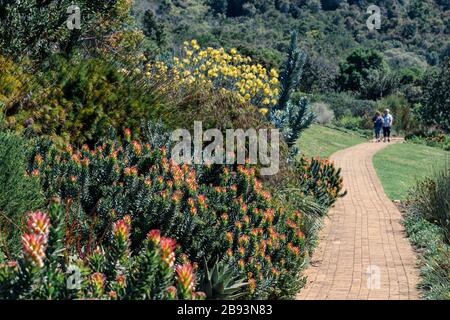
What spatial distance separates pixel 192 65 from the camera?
1503cm

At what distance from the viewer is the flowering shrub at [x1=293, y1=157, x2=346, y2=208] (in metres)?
11.3

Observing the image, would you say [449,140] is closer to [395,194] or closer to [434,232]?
[395,194]

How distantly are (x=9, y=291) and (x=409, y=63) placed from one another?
88487 millimetres

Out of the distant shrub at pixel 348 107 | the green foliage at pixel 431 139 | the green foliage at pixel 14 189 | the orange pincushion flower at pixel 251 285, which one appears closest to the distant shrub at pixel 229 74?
the green foliage at pixel 14 189

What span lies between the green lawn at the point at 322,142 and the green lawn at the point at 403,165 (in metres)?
1.92

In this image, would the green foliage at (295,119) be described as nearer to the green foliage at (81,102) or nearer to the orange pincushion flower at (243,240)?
the green foliage at (81,102)

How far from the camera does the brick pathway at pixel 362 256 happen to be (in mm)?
6785

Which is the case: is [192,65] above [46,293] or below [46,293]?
above

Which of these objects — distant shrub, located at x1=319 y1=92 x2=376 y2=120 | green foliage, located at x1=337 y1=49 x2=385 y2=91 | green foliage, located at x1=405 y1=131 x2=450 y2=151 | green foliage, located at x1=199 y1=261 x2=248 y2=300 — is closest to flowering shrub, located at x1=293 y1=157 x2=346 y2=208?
green foliage, located at x1=199 y1=261 x2=248 y2=300

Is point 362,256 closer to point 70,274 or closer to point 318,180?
point 318,180

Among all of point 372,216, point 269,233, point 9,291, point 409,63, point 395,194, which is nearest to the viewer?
point 9,291

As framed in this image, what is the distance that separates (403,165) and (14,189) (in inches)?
706

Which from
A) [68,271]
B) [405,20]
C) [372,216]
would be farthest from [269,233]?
[405,20]

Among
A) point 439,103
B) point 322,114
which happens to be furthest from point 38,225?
point 322,114
